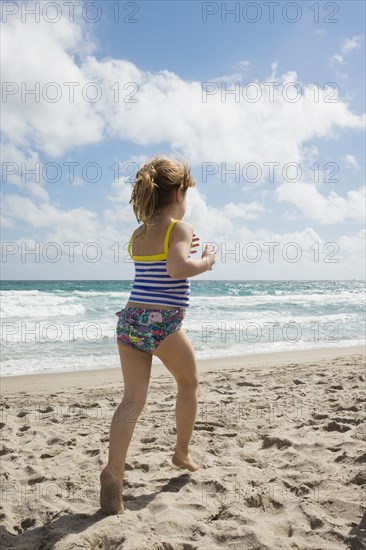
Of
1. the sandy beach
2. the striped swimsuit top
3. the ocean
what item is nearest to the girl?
the striped swimsuit top

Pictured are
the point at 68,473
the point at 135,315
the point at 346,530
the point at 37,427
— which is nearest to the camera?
the point at 346,530

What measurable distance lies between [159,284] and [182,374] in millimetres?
547

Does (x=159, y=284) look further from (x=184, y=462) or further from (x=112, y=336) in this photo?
(x=112, y=336)

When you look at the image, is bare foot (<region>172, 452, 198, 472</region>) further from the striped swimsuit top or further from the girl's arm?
the girl's arm

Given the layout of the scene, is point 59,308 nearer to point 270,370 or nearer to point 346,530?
point 270,370

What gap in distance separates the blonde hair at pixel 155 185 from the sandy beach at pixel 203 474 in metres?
1.57

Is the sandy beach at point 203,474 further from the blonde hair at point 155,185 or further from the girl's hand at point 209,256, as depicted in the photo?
the blonde hair at point 155,185

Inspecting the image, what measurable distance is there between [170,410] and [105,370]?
319 cm

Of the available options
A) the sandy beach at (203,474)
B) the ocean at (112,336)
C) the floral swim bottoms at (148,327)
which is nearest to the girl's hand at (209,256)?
the floral swim bottoms at (148,327)

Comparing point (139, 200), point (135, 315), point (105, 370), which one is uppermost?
point (139, 200)

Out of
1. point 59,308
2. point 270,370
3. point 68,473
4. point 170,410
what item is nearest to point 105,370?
point 270,370

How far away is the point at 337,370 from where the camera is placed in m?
7.08

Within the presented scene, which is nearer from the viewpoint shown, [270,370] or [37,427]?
[37,427]

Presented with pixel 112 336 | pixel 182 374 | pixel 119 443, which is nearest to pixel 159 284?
pixel 182 374
